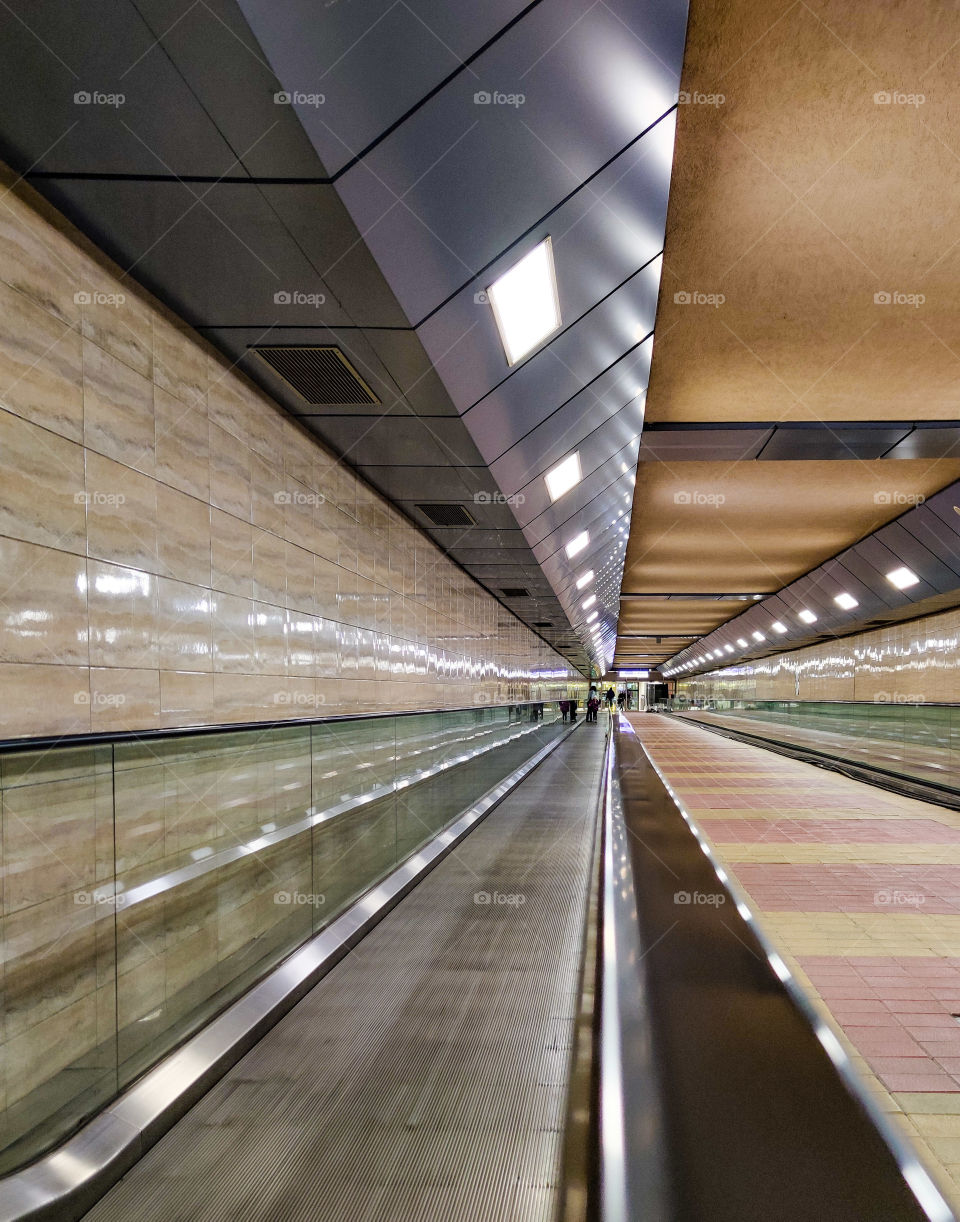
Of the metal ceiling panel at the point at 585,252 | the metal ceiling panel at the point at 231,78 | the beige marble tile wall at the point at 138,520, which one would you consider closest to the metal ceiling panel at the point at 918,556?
the metal ceiling panel at the point at 585,252

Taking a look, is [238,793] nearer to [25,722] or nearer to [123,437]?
[25,722]

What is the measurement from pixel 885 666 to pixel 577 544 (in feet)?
47.9

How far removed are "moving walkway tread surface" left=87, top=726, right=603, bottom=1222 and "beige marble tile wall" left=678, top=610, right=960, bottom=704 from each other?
1370 centimetres

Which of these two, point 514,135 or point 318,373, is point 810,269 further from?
point 318,373

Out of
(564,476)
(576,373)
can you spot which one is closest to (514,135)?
(576,373)

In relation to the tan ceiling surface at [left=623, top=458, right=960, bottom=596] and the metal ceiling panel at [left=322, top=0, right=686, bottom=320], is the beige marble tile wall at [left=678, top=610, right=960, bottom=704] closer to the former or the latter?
the tan ceiling surface at [left=623, top=458, right=960, bottom=596]

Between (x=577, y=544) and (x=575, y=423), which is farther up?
(x=575, y=423)

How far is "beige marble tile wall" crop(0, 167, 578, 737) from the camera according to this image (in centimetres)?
345

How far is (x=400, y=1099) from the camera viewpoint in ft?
9.57

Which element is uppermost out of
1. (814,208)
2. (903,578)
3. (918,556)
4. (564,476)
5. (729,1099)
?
(814,208)

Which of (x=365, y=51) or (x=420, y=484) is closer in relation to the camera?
(x=365, y=51)

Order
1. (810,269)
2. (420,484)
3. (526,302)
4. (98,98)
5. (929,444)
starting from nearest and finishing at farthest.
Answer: (98,98) → (526,302) → (810,269) → (420,484) → (929,444)

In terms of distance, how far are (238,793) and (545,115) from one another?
11.3 ft

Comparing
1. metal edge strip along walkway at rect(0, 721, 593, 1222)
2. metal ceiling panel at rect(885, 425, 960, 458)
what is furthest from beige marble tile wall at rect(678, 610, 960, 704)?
metal edge strip along walkway at rect(0, 721, 593, 1222)
